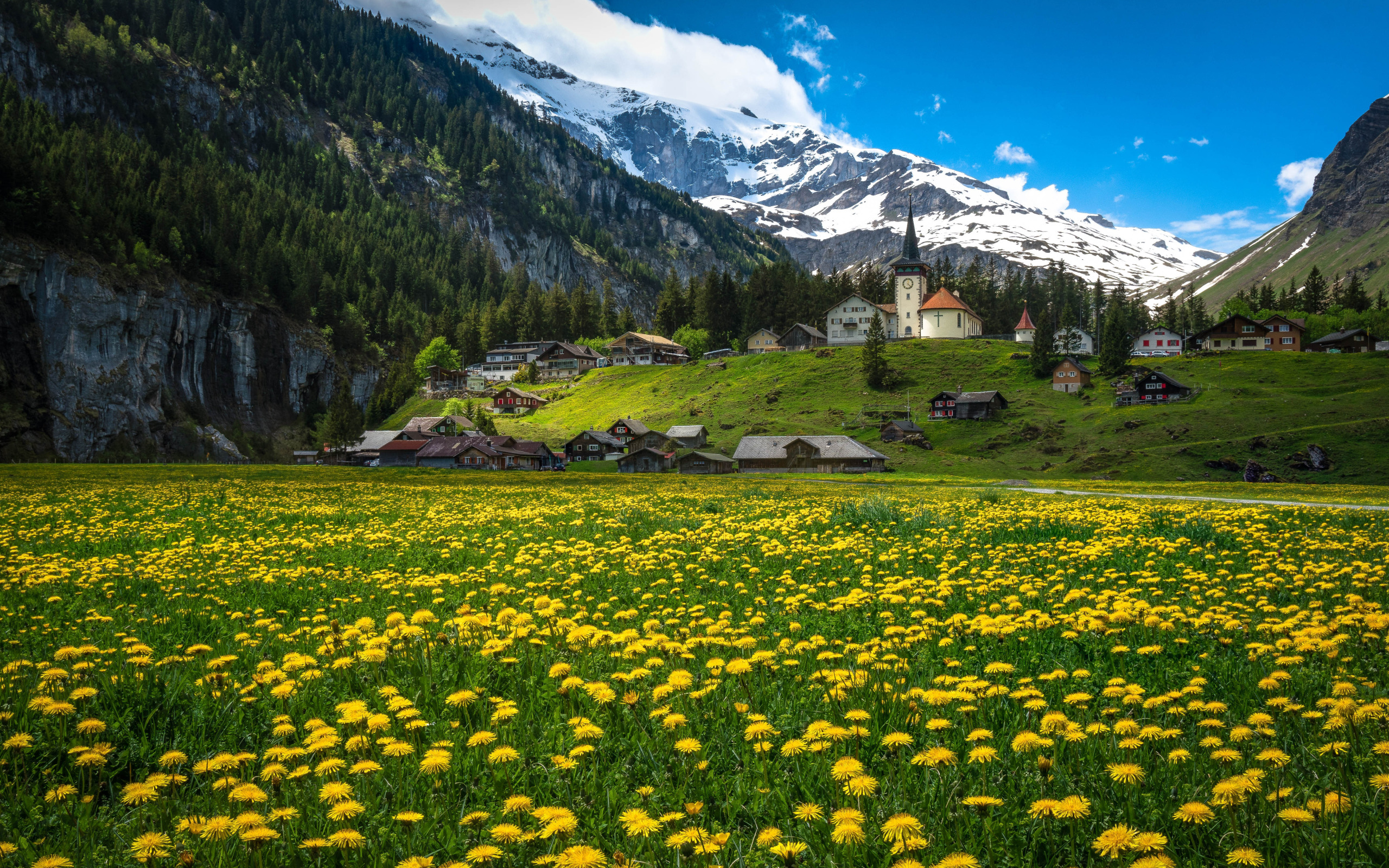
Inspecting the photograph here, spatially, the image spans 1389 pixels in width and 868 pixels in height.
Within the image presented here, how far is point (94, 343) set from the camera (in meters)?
94.1

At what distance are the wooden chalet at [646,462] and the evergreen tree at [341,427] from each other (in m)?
53.0

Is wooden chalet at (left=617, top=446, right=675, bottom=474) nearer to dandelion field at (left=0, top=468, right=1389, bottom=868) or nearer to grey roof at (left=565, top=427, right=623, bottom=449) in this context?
grey roof at (left=565, top=427, right=623, bottom=449)

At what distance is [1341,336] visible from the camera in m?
118

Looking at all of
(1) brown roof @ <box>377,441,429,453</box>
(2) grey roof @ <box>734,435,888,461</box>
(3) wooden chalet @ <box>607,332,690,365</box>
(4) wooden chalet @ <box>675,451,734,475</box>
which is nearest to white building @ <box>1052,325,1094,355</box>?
(2) grey roof @ <box>734,435,888,461</box>

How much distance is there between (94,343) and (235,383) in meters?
33.5

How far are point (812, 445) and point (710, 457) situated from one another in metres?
13.5

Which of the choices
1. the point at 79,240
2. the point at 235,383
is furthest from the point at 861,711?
the point at 235,383

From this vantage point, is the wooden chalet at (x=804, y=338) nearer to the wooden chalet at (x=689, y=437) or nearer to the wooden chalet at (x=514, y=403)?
the wooden chalet at (x=689, y=437)

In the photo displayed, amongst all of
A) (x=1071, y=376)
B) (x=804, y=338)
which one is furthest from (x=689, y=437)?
(x=804, y=338)

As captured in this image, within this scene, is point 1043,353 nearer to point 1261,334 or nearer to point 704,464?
point 1261,334

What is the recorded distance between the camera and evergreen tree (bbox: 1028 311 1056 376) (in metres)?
110

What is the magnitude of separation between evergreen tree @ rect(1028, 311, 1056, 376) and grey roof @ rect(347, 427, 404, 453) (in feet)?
358

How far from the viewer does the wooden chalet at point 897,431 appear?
94875 millimetres

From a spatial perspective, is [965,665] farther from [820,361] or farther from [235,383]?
[235,383]
